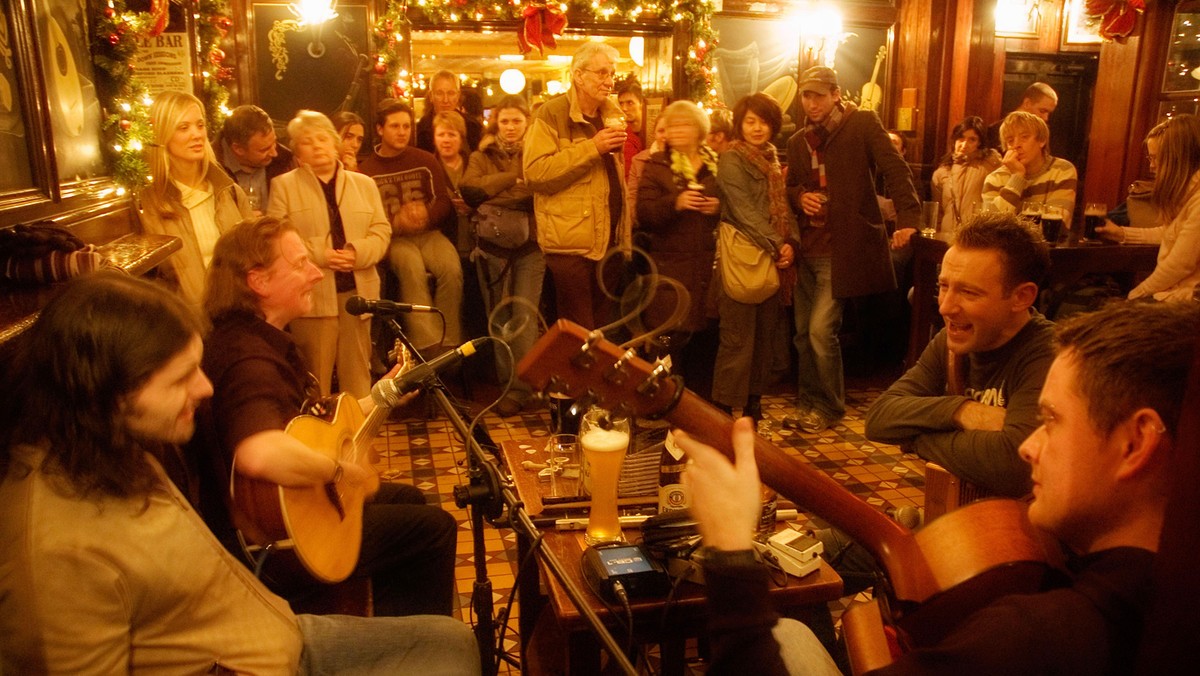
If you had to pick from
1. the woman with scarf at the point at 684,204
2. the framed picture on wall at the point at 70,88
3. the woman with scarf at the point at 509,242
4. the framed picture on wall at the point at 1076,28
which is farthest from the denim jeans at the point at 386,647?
the framed picture on wall at the point at 1076,28

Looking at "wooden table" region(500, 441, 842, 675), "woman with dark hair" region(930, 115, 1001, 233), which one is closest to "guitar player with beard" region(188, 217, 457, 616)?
"wooden table" region(500, 441, 842, 675)

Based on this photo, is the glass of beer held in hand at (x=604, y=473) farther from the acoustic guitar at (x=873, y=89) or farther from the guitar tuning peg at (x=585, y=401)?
the acoustic guitar at (x=873, y=89)

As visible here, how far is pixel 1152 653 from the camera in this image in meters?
0.79

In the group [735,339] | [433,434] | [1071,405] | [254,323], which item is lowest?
[433,434]

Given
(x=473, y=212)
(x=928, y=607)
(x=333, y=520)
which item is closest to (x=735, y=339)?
(x=473, y=212)

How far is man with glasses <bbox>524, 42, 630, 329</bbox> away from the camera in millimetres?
4191

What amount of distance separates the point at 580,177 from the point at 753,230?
893mm

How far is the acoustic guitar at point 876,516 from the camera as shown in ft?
4.20

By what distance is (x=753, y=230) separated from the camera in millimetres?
4164

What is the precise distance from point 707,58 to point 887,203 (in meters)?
1.85

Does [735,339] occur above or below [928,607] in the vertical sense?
below

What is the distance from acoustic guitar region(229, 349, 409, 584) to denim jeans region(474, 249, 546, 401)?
243 centimetres

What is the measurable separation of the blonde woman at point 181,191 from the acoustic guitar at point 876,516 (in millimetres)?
2411

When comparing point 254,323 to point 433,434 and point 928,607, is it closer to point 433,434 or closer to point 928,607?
point 928,607
